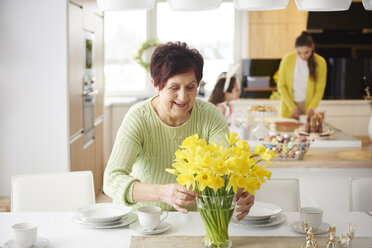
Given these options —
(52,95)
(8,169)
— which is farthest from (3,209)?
(52,95)

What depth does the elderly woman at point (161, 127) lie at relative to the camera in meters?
2.03

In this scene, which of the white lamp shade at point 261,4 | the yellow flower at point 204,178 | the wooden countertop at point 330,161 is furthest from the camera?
the wooden countertop at point 330,161

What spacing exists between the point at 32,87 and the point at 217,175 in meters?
2.49

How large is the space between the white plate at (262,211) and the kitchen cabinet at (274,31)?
15.6 feet

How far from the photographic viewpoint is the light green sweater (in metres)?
2.12

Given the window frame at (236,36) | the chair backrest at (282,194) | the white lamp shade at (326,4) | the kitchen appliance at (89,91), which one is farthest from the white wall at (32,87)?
the window frame at (236,36)

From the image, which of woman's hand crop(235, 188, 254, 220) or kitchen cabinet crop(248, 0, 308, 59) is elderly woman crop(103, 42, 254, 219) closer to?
woman's hand crop(235, 188, 254, 220)

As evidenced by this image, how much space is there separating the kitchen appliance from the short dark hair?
231 cm

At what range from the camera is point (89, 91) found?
458cm

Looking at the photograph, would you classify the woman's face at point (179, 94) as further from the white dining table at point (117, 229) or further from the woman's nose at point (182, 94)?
the white dining table at point (117, 229)

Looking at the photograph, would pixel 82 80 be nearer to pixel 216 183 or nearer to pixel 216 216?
pixel 216 216

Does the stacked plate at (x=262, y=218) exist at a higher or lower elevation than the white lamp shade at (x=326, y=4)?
lower

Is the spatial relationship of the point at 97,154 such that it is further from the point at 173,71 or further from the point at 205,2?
the point at 205,2

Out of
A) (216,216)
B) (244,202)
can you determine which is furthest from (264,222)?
(216,216)
